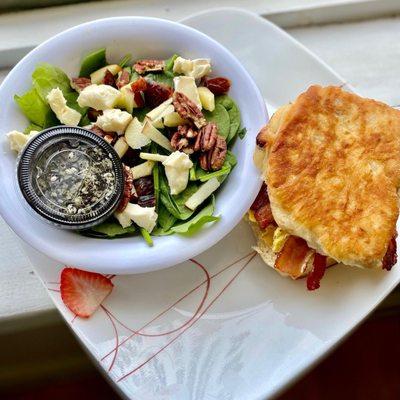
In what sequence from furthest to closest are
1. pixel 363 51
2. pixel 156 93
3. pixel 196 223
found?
1. pixel 363 51
2. pixel 156 93
3. pixel 196 223

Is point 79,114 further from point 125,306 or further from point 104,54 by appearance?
point 125,306

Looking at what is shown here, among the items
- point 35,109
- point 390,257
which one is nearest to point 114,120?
point 35,109

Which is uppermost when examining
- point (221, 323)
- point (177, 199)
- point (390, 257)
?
point (177, 199)

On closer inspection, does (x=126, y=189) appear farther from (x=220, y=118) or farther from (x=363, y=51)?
(x=363, y=51)

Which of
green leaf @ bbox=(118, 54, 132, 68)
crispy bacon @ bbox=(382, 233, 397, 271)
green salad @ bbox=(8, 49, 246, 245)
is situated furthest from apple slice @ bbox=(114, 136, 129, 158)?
crispy bacon @ bbox=(382, 233, 397, 271)

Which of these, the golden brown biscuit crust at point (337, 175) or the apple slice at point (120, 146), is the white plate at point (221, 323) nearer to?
the golden brown biscuit crust at point (337, 175)

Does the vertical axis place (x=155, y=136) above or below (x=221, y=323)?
above
